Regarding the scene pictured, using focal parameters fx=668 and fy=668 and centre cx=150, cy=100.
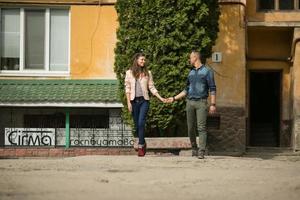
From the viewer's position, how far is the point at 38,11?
19031 millimetres

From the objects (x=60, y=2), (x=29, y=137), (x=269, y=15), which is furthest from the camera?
(x=269, y=15)

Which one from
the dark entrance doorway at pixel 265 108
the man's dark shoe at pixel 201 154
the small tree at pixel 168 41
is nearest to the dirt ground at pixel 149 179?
the man's dark shoe at pixel 201 154

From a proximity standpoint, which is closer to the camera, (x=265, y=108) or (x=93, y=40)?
(x=93, y=40)

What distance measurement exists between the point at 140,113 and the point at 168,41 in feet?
9.36

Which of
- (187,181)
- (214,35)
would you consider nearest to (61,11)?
(214,35)

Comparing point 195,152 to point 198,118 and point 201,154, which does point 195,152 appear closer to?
point 201,154

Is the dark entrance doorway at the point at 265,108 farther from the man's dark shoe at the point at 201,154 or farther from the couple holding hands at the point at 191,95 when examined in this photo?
the man's dark shoe at the point at 201,154

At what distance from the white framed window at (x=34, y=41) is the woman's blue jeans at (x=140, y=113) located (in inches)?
251

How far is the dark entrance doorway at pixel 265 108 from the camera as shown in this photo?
70.8 ft

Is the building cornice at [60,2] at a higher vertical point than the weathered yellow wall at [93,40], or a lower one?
higher

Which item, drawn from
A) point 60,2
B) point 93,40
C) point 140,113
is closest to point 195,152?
point 140,113

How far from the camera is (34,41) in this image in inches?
747

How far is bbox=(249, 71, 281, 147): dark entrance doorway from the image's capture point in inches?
850

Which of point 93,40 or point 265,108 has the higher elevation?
point 93,40
